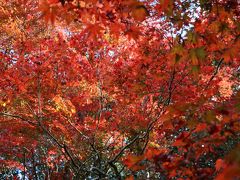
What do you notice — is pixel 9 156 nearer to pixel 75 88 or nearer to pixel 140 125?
pixel 75 88

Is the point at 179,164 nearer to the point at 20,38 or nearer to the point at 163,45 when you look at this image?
the point at 163,45

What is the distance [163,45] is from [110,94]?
2.59m

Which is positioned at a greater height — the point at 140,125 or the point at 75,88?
the point at 75,88

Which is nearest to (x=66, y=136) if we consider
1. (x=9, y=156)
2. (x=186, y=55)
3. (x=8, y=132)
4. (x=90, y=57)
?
(x=8, y=132)

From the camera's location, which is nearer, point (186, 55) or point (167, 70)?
point (186, 55)

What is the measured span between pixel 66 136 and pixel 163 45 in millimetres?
4811

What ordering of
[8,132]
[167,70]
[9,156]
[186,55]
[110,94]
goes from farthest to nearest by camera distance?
[9,156] → [8,132] → [110,94] → [167,70] → [186,55]

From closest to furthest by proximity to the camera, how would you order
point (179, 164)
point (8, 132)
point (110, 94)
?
point (179, 164)
point (110, 94)
point (8, 132)

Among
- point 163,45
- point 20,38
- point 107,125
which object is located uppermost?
point 20,38

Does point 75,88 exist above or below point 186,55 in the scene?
above

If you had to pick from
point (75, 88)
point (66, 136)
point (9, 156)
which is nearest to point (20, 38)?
point (75, 88)

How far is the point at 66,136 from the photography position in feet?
37.9

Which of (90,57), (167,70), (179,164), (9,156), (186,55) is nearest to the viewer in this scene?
(179,164)

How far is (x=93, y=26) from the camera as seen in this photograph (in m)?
2.99
